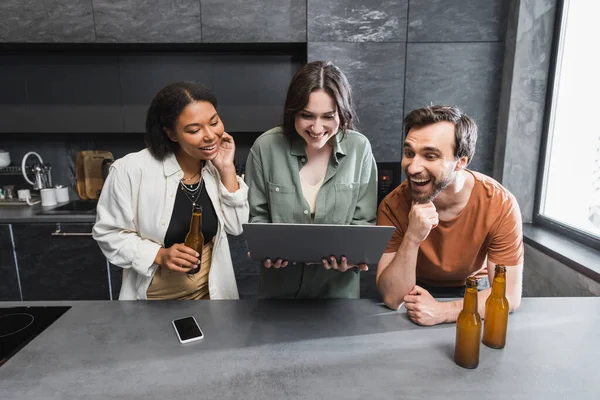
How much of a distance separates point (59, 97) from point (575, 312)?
11.4 feet

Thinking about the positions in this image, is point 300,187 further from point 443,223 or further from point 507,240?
point 507,240

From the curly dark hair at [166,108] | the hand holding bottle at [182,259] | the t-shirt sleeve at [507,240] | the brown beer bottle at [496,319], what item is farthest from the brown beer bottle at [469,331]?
the curly dark hair at [166,108]

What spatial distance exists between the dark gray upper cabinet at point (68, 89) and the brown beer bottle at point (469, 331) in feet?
9.81

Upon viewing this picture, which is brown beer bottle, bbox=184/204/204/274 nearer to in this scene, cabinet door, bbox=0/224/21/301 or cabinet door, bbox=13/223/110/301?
cabinet door, bbox=13/223/110/301

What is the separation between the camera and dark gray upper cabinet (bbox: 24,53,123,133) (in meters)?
3.03

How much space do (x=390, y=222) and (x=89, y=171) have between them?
8.97 ft

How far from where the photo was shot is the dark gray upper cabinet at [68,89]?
119 inches

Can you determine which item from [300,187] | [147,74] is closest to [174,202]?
[300,187]

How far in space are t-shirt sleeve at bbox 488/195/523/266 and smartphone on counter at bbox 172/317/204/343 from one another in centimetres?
101

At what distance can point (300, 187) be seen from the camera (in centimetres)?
157

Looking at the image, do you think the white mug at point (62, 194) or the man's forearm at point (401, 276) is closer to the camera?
the man's forearm at point (401, 276)

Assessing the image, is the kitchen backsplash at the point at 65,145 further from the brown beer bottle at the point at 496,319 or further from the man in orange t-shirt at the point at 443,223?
the brown beer bottle at the point at 496,319

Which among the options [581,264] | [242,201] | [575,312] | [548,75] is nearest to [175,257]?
[242,201]

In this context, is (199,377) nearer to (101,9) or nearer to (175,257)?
(175,257)
